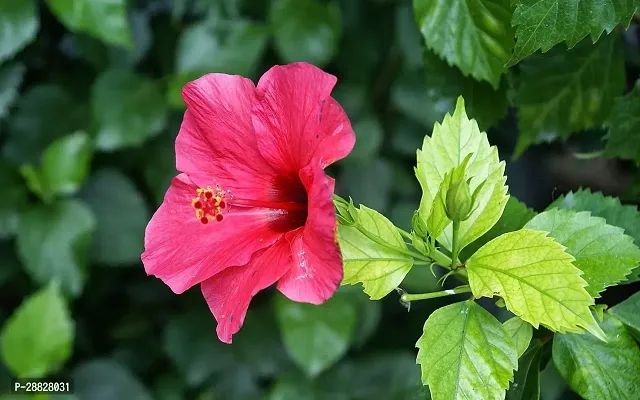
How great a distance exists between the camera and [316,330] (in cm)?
125

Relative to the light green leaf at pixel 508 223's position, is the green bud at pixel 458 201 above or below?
above

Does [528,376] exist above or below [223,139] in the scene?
below

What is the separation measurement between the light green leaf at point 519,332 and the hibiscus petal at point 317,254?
0.17m

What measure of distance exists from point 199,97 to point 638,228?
39cm

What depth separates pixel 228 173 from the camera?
1.88 feet

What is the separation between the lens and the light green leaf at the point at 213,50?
50.3 inches

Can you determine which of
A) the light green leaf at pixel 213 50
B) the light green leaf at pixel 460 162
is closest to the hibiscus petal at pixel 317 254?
the light green leaf at pixel 460 162

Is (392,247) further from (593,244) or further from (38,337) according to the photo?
(38,337)

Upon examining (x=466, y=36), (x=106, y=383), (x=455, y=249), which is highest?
(x=466, y=36)

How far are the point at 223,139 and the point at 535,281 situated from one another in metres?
0.26

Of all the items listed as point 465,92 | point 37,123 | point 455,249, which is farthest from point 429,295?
point 37,123

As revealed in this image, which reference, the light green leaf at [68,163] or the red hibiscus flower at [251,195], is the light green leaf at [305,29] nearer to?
the light green leaf at [68,163]

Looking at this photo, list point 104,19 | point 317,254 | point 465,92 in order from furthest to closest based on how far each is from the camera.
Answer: point 104,19 → point 465,92 → point 317,254

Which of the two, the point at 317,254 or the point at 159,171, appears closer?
the point at 317,254
